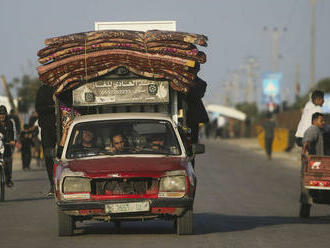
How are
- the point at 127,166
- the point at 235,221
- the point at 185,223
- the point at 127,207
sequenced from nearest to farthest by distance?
the point at 127,207 → the point at 127,166 → the point at 185,223 → the point at 235,221

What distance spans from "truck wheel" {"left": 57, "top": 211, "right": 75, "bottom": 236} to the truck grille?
0.56 metres

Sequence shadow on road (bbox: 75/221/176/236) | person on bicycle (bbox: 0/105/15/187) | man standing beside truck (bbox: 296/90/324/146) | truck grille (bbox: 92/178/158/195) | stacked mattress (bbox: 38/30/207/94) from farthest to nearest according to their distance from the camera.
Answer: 1. person on bicycle (bbox: 0/105/15/187)
2. man standing beside truck (bbox: 296/90/324/146)
3. stacked mattress (bbox: 38/30/207/94)
4. shadow on road (bbox: 75/221/176/236)
5. truck grille (bbox: 92/178/158/195)

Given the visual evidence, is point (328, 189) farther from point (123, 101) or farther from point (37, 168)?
point (37, 168)

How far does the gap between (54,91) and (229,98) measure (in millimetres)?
176129

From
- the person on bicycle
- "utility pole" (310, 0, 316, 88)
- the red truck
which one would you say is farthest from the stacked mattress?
"utility pole" (310, 0, 316, 88)

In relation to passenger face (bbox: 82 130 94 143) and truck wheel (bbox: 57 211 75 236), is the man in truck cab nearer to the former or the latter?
passenger face (bbox: 82 130 94 143)

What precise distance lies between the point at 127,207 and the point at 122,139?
1.48 metres

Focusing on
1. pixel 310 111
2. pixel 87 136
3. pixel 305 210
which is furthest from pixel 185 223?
pixel 310 111

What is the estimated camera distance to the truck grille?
12.3 m

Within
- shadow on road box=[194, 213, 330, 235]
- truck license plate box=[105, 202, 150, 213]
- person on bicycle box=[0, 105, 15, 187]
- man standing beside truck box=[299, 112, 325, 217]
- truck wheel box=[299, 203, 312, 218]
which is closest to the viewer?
truck license plate box=[105, 202, 150, 213]

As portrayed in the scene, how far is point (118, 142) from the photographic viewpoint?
13242mm

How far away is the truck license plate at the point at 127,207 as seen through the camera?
39.6 feet

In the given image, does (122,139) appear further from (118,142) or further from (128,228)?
(128,228)

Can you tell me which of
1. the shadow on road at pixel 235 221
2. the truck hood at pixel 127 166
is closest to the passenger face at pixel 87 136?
the truck hood at pixel 127 166
